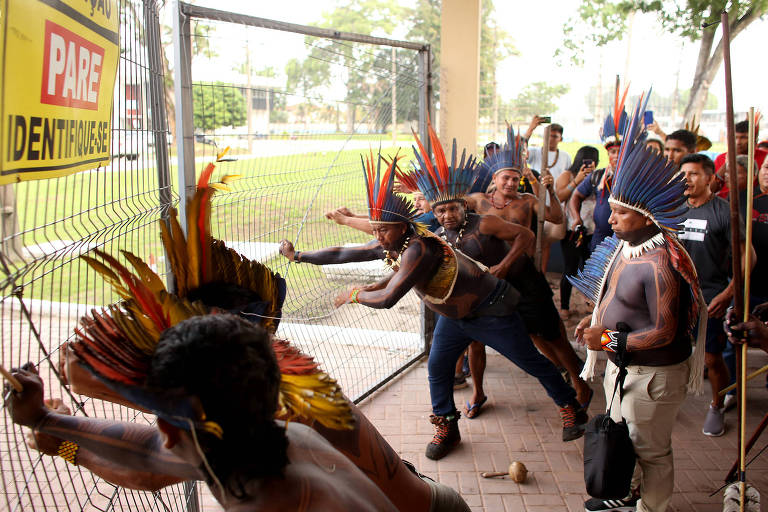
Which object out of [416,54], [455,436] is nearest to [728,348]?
[455,436]

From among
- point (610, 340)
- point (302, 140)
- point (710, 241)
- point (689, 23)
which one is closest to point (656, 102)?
point (689, 23)

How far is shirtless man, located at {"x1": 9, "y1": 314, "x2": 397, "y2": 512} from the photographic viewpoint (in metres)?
1.29

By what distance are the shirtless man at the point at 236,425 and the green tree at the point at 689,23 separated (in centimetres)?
760

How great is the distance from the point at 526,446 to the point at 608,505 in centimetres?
88

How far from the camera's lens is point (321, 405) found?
1551 mm

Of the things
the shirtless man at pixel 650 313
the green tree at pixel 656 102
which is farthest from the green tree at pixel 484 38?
the shirtless man at pixel 650 313

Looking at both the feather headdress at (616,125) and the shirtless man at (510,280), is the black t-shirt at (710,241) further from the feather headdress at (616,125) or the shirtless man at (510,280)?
the feather headdress at (616,125)

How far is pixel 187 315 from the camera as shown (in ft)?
5.70

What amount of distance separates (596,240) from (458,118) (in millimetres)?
2319

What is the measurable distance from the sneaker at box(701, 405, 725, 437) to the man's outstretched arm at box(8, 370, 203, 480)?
4019 millimetres

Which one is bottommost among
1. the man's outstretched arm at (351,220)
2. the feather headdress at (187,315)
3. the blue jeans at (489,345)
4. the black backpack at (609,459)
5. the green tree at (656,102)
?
the black backpack at (609,459)

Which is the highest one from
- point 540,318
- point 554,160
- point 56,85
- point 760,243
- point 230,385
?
point 554,160

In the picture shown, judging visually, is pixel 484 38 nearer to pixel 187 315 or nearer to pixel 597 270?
pixel 597 270

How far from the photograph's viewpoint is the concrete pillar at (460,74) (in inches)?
277
